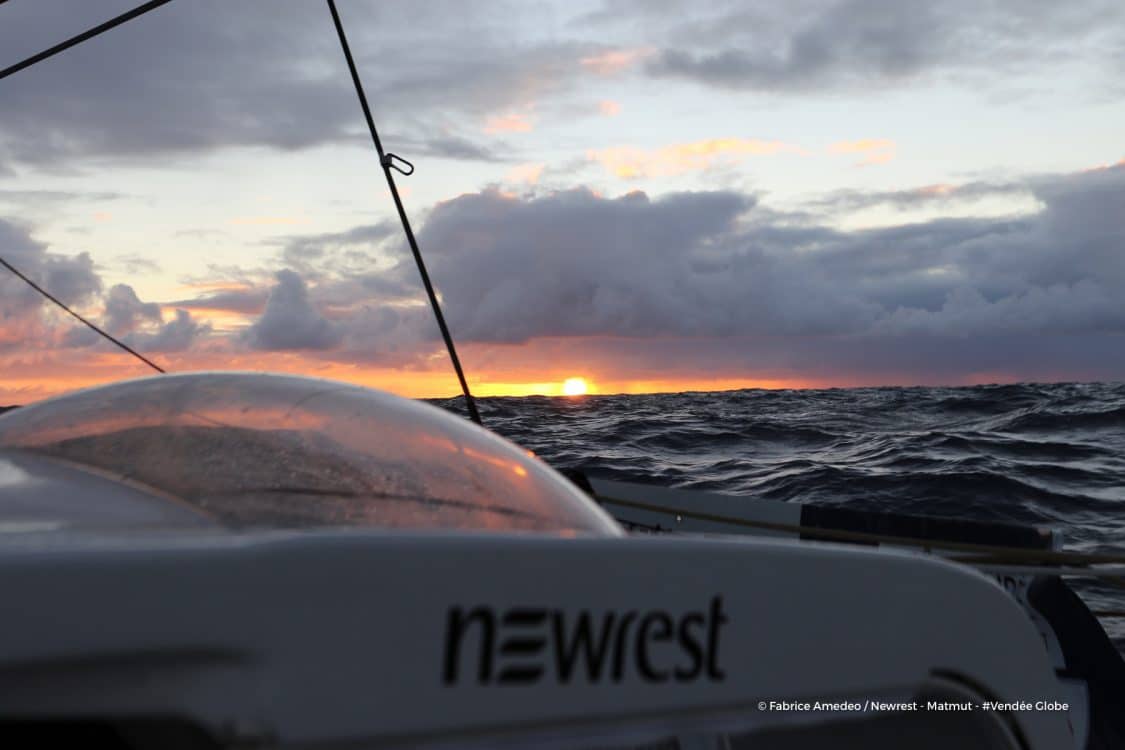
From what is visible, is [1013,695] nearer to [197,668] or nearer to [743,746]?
[743,746]

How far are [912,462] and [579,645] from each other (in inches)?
501

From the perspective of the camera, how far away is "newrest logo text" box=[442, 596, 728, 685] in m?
1.22

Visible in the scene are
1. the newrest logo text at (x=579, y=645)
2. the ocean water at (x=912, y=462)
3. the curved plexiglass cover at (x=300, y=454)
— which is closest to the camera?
the newrest logo text at (x=579, y=645)

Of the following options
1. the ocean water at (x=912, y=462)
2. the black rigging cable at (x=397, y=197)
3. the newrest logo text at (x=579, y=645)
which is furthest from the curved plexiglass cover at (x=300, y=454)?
the ocean water at (x=912, y=462)

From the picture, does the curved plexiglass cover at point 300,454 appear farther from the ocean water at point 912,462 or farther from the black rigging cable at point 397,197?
the ocean water at point 912,462

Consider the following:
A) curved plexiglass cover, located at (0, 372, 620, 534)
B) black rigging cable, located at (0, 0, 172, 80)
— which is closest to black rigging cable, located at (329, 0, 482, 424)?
black rigging cable, located at (0, 0, 172, 80)

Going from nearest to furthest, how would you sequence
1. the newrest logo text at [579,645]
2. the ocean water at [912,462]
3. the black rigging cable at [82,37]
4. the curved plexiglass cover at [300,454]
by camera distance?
the newrest logo text at [579,645] → the curved plexiglass cover at [300,454] → the black rigging cable at [82,37] → the ocean water at [912,462]

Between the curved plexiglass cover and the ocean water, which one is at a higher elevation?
the curved plexiglass cover

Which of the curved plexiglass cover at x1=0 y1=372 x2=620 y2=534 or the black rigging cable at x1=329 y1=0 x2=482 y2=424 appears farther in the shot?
the black rigging cable at x1=329 y1=0 x2=482 y2=424

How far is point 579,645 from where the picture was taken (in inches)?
51.8

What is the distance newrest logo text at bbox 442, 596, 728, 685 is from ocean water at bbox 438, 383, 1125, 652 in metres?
4.07

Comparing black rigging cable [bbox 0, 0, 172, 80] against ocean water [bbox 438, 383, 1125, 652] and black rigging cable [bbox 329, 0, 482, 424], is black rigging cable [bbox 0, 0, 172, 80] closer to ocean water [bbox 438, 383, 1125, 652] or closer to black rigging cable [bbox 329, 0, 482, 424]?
black rigging cable [bbox 329, 0, 482, 424]

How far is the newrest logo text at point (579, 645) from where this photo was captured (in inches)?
48.0

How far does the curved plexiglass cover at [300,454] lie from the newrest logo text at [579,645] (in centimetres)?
42
